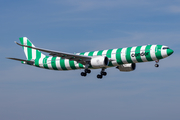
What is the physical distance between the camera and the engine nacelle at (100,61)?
47.7 metres

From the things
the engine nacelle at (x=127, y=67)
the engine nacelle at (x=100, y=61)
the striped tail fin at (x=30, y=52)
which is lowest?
the engine nacelle at (x=100, y=61)

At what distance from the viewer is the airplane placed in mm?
46469

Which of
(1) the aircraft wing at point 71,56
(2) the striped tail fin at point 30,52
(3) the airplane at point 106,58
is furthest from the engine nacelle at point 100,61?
(2) the striped tail fin at point 30,52

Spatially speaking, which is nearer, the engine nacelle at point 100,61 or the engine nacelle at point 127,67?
the engine nacelle at point 100,61

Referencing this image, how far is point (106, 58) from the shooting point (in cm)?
4816

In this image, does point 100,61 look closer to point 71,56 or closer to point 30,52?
point 71,56

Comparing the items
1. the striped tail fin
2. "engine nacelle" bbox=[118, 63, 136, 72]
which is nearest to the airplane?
"engine nacelle" bbox=[118, 63, 136, 72]

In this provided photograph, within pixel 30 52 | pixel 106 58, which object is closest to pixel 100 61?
pixel 106 58

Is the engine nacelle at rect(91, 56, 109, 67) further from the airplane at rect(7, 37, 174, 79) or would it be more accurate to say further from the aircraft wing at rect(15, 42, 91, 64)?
the aircraft wing at rect(15, 42, 91, 64)

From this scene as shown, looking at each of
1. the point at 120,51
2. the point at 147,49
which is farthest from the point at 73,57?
the point at 147,49

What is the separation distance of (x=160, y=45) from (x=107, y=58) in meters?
7.44

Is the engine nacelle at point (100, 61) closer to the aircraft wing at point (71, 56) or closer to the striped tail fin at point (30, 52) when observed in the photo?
the aircraft wing at point (71, 56)

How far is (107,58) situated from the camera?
48188 mm

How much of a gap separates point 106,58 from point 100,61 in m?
1.00
